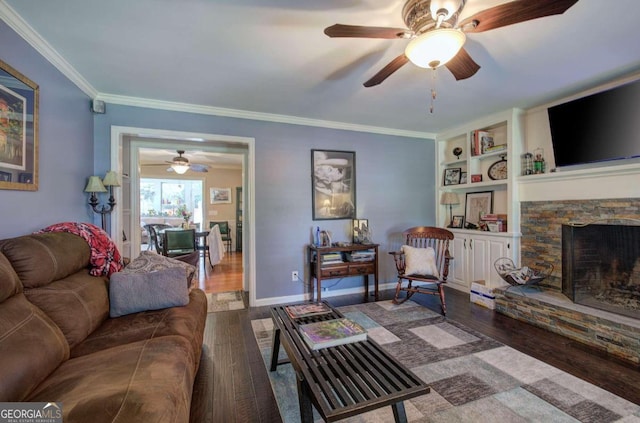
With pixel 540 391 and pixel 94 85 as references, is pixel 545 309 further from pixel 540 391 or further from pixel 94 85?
pixel 94 85

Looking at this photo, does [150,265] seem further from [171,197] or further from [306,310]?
[171,197]

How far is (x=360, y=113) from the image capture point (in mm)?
3527

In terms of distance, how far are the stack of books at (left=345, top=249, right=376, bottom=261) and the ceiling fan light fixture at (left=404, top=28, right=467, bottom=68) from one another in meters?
2.44

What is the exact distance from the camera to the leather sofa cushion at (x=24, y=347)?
107cm

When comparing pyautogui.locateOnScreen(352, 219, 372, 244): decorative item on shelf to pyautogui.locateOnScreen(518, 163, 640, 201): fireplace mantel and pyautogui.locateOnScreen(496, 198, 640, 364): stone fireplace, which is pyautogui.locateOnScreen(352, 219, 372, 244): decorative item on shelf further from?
pyautogui.locateOnScreen(518, 163, 640, 201): fireplace mantel

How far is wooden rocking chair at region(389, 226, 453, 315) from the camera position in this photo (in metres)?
3.29

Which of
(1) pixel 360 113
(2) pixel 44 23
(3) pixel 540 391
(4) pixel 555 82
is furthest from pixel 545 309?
(2) pixel 44 23

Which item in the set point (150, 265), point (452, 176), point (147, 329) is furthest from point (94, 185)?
point (452, 176)

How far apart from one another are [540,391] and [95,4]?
3.62 meters

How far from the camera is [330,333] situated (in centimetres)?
167

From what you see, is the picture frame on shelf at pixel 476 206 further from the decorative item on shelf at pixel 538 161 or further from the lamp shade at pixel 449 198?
the decorative item on shelf at pixel 538 161

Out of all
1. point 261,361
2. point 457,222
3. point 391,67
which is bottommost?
point 261,361

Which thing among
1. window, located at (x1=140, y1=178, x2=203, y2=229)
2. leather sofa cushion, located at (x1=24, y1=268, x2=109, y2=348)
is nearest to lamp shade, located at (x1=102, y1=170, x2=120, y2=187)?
leather sofa cushion, located at (x1=24, y1=268, x2=109, y2=348)

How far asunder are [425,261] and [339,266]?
1056 mm
